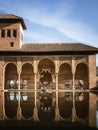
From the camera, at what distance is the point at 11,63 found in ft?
113

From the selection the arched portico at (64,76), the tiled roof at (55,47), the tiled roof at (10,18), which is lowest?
the arched portico at (64,76)

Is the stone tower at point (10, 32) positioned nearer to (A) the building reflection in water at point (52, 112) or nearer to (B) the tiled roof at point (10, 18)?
(B) the tiled roof at point (10, 18)

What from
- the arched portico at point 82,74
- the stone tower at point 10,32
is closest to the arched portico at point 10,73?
the stone tower at point 10,32

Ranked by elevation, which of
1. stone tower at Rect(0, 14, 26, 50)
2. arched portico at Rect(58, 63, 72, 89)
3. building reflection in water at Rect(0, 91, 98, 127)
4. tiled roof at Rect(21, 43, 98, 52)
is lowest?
building reflection in water at Rect(0, 91, 98, 127)

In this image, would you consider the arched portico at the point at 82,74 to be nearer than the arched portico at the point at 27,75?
Yes

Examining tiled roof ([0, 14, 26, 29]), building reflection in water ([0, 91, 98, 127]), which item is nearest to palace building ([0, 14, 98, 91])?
tiled roof ([0, 14, 26, 29])

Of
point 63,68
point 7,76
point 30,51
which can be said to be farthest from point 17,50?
point 63,68

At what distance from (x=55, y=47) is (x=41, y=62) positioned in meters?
2.95

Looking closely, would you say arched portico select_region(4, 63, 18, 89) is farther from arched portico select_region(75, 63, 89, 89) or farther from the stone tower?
arched portico select_region(75, 63, 89, 89)

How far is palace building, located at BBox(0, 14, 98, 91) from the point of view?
1264 inches

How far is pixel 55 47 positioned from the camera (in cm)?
3394

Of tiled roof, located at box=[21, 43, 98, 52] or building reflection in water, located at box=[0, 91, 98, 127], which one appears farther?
tiled roof, located at box=[21, 43, 98, 52]

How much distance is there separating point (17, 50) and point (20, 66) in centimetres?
232

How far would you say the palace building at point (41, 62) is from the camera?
105 feet
